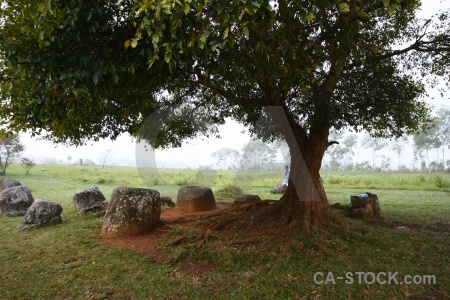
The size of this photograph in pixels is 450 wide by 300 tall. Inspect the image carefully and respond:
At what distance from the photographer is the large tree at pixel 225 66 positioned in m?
4.62

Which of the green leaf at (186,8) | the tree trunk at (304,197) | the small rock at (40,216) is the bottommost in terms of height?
the small rock at (40,216)

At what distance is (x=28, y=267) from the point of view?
21.4 feet

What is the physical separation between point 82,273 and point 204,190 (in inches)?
255

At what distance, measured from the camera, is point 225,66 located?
236 inches

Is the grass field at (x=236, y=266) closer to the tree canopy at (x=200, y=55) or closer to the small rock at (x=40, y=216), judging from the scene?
the small rock at (x=40, y=216)

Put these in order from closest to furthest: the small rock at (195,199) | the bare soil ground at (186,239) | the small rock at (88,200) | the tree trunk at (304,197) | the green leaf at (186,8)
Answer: the green leaf at (186,8) → the bare soil ground at (186,239) → the tree trunk at (304,197) → the small rock at (195,199) → the small rock at (88,200)

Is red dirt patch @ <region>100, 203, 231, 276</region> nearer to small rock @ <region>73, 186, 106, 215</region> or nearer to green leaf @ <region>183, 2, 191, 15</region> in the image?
small rock @ <region>73, 186, 106, 215</region>

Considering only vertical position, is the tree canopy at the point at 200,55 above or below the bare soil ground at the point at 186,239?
above

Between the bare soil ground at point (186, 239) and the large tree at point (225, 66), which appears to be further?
the bare soil ground at point (186, 239)

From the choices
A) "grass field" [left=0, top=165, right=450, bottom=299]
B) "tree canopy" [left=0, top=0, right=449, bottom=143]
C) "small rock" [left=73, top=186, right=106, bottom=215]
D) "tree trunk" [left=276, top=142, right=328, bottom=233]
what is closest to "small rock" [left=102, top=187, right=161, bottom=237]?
"grass field" [left=0, top=165, right=450, bottom=299]

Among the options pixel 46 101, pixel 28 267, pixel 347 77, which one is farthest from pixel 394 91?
pixel 28 267

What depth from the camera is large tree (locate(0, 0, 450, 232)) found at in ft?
15.1

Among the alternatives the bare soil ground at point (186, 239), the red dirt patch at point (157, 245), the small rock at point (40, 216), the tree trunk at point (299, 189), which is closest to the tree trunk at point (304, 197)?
the tree trunk at point (299, 189)

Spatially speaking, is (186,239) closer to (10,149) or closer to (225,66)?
(225,66)
